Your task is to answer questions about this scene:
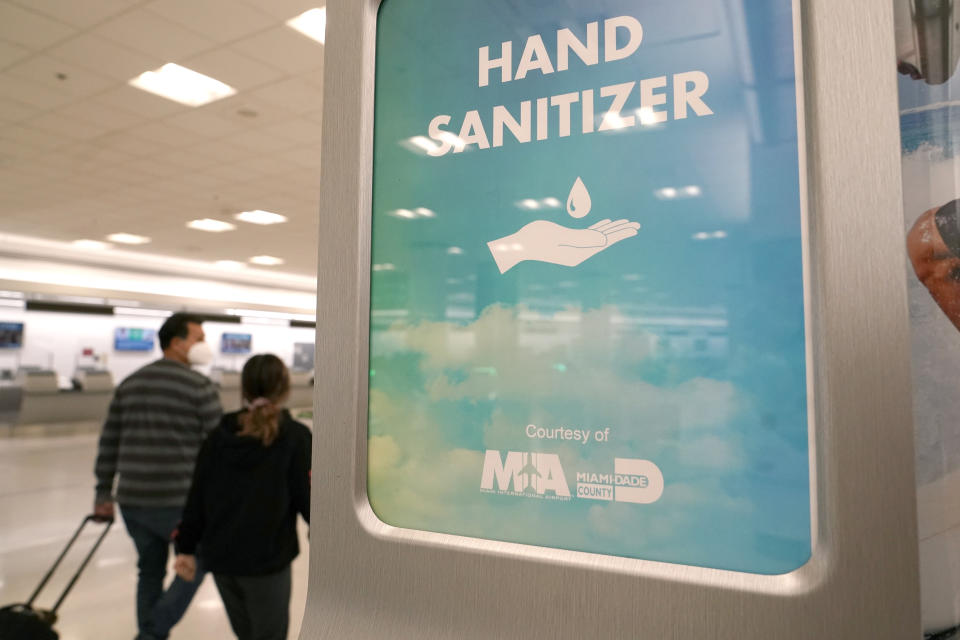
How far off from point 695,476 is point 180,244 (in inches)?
489

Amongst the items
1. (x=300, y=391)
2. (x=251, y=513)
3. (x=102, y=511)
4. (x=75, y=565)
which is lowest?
(x=75, y=565)

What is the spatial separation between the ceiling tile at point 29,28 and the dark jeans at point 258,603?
3.70m

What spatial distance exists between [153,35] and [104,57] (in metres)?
0.59

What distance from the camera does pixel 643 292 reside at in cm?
55

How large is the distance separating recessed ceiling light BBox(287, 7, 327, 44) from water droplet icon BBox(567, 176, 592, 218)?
369 cm

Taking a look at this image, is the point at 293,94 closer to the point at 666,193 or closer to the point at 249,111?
the point at 249,111

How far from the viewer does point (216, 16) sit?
12.6 feet

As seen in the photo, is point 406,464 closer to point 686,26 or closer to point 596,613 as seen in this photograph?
point 596,613

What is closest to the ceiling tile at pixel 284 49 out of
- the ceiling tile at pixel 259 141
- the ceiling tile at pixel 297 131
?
the ceiling tile at pixel 297 131

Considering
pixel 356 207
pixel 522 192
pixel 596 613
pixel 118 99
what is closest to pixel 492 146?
pixel 522 192

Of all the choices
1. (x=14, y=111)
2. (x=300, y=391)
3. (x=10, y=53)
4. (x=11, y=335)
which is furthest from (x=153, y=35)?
(x=300, y=391)

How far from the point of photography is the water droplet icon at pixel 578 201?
0.58 meters

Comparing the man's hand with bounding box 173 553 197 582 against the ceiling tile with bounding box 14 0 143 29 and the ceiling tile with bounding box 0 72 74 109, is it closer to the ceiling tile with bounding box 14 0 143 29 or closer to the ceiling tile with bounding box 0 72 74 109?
the ceiling tile with bounding box 14 0 143 29

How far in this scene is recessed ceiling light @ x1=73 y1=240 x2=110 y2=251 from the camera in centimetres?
1154
